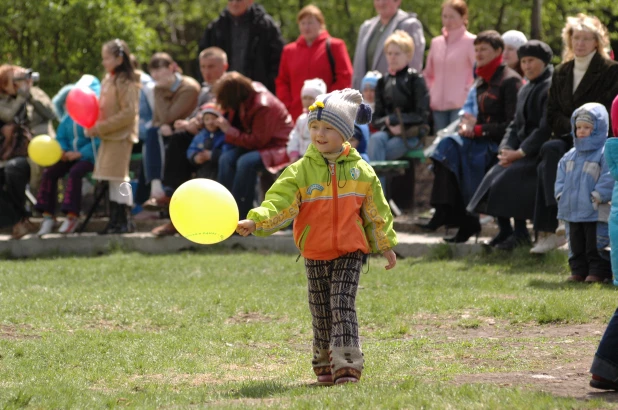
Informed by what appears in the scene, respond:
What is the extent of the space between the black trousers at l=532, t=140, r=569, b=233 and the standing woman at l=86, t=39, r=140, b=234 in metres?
5.60

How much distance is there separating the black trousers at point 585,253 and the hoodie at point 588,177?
6.0 inches

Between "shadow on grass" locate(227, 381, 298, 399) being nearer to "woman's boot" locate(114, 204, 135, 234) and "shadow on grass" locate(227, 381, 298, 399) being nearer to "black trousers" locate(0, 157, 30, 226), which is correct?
"woman's boot" locate(114, 204, 135, 234)

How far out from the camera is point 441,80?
15164mm

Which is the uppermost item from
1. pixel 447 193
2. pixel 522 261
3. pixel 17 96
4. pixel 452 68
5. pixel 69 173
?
pixel 452 68

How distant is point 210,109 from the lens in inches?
575

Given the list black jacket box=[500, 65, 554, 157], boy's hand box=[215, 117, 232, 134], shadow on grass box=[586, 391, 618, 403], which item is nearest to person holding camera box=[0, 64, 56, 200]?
boy's hand box=[215, 117, 232, 134]

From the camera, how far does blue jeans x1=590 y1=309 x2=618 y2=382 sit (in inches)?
262

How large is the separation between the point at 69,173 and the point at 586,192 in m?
7.39

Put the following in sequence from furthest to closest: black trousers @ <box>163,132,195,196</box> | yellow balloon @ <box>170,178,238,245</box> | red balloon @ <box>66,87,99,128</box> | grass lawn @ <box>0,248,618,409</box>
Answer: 1. black trousers @ <box>163,132,195,196</box>
2. red balloon @ <box>66,87,99,128</box>
3. grass lawn @ <box>0,248,618,409</box>
4. yellow balloon @ <box>170,178,238,245</box>

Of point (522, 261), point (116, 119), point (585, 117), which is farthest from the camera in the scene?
point (116, 119)

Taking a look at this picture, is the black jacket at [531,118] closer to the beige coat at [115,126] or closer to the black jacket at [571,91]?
the black jacket at [571,91]

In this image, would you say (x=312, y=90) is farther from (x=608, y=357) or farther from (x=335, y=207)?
(x=608, y=357)

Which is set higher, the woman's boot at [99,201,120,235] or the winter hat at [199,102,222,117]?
the winter hat at [199,102,222,117]

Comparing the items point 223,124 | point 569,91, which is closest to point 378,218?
point 569,91
